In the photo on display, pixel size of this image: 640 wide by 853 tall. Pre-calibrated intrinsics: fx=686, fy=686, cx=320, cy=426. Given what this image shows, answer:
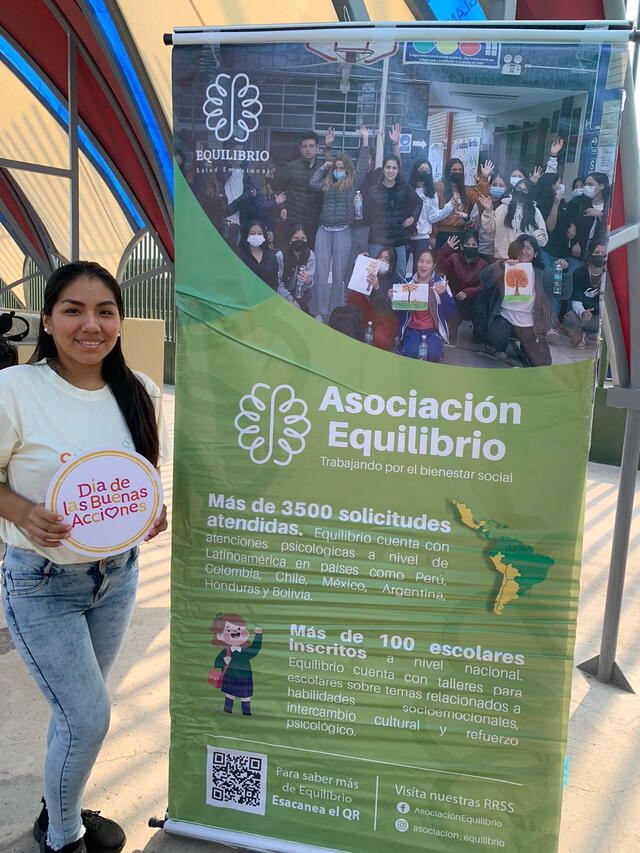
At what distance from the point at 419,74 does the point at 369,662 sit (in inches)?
61.9

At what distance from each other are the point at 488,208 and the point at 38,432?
1.26 meters

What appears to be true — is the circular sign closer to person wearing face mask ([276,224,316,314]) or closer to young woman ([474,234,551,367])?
person wearing face mask ([276,224,316,314])

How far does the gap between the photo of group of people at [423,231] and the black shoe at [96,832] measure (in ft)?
5.48

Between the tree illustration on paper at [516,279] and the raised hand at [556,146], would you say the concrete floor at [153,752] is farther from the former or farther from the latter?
the raised hand at [556,146]

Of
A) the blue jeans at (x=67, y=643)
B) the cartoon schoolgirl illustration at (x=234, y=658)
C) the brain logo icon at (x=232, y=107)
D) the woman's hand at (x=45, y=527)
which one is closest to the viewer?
the woman's hand at (x=45, y=527)

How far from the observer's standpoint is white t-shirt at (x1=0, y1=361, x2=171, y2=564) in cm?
168

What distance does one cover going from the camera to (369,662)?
193 centimetres

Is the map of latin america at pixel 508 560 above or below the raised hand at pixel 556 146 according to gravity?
below

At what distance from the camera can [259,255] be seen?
188 cm

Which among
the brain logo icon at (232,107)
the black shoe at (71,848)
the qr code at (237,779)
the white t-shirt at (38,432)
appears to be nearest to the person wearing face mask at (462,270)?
the brain logo icon at (232,107)

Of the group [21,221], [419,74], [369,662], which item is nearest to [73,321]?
[419,74]

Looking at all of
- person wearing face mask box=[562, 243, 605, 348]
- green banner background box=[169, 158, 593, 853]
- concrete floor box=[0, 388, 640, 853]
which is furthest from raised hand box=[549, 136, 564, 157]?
concrete floor box=[0, 388, 640, 853]

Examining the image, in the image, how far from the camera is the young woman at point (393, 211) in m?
1.78

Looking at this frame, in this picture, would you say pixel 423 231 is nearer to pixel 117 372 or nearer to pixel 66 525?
pixel 117 372
